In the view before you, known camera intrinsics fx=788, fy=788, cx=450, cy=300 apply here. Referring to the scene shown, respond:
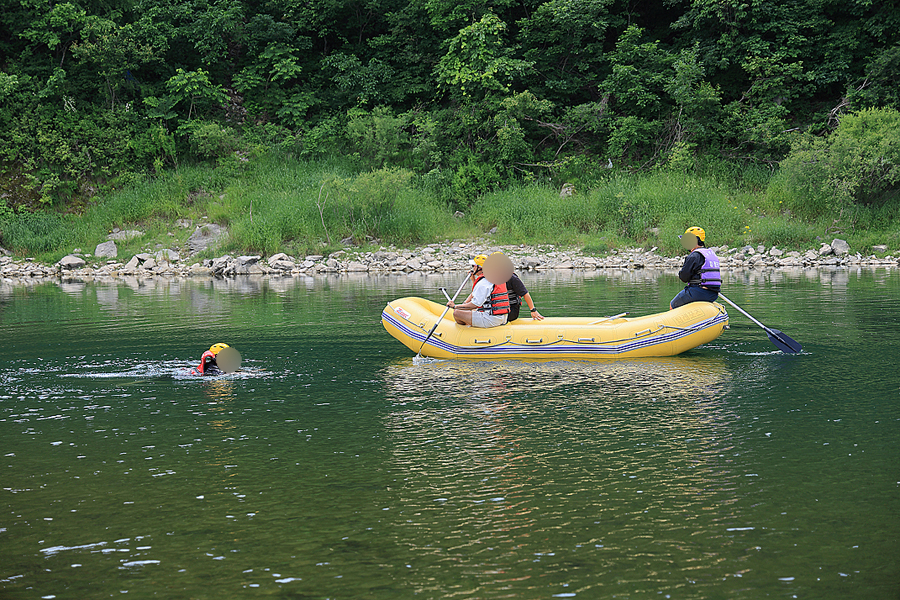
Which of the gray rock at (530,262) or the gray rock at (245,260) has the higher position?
the gray rock at (245,260)

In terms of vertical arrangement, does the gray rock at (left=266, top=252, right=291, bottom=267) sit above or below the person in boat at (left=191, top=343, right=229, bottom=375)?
above

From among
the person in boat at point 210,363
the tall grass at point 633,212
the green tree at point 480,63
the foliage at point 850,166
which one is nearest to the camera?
the person in boat at point 210,363

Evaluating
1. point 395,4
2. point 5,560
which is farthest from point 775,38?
point 5,560

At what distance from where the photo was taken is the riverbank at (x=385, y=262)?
25.6 meters

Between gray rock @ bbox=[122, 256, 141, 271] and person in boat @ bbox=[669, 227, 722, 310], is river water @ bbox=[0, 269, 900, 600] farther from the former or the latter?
gray rock @ bbox=[122, 256, 141, 271]

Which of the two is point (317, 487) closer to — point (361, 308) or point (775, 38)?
point (361, 308)

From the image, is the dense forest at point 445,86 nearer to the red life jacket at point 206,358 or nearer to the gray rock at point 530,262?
the gray rock at point 530,262

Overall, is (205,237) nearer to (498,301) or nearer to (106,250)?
(106,250)

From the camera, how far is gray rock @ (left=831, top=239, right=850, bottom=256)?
82.7 ft

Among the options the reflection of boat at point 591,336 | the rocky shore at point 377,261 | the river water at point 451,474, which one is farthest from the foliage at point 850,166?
the reflection of boat at point 591,336

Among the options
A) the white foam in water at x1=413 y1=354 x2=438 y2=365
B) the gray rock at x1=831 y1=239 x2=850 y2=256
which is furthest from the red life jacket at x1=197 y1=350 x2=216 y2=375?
the gray rock at x1=831 y1=239 x2=850 y2=256

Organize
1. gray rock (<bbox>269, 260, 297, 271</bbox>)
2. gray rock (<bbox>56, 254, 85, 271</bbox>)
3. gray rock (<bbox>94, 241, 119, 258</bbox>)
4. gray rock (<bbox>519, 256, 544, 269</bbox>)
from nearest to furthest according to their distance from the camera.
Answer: gray rock (<bbox>519, 256, 544, 269</bbox>) < gray rock (<bbox>269, 260, 297, 271</bbox>) < gray rock (<bbox>56, 254, 85, 271</bbox>) < gray rock (<bbox>94, 241, 119, 258</bbox>)

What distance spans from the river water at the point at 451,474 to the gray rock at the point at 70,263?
18.9 m

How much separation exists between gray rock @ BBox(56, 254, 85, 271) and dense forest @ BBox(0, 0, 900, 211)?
3.69m
